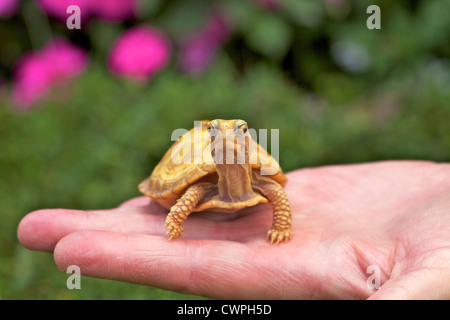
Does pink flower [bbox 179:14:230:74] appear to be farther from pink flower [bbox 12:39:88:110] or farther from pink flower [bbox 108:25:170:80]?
pink flower [bbox 12:39:88:110]

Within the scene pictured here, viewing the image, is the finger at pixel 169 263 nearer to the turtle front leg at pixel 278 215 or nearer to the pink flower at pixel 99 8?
the turtle front leg at pixel 278 215

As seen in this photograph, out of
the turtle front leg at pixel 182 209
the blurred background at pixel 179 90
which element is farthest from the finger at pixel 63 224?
the blurred background at pixel 179 90

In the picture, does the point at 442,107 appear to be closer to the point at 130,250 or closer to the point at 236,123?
the point at 236,123

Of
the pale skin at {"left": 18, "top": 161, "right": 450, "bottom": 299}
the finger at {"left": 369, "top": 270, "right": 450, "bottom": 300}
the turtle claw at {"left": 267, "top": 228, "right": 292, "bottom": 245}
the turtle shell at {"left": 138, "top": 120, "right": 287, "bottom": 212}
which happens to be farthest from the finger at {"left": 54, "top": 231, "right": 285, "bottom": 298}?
the finger at {"left": 369, "top": 270, "right": 450, "bottom": 300}

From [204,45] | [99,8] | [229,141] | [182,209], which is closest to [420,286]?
[229,141]

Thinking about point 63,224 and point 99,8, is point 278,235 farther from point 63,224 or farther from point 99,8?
point 99,8
